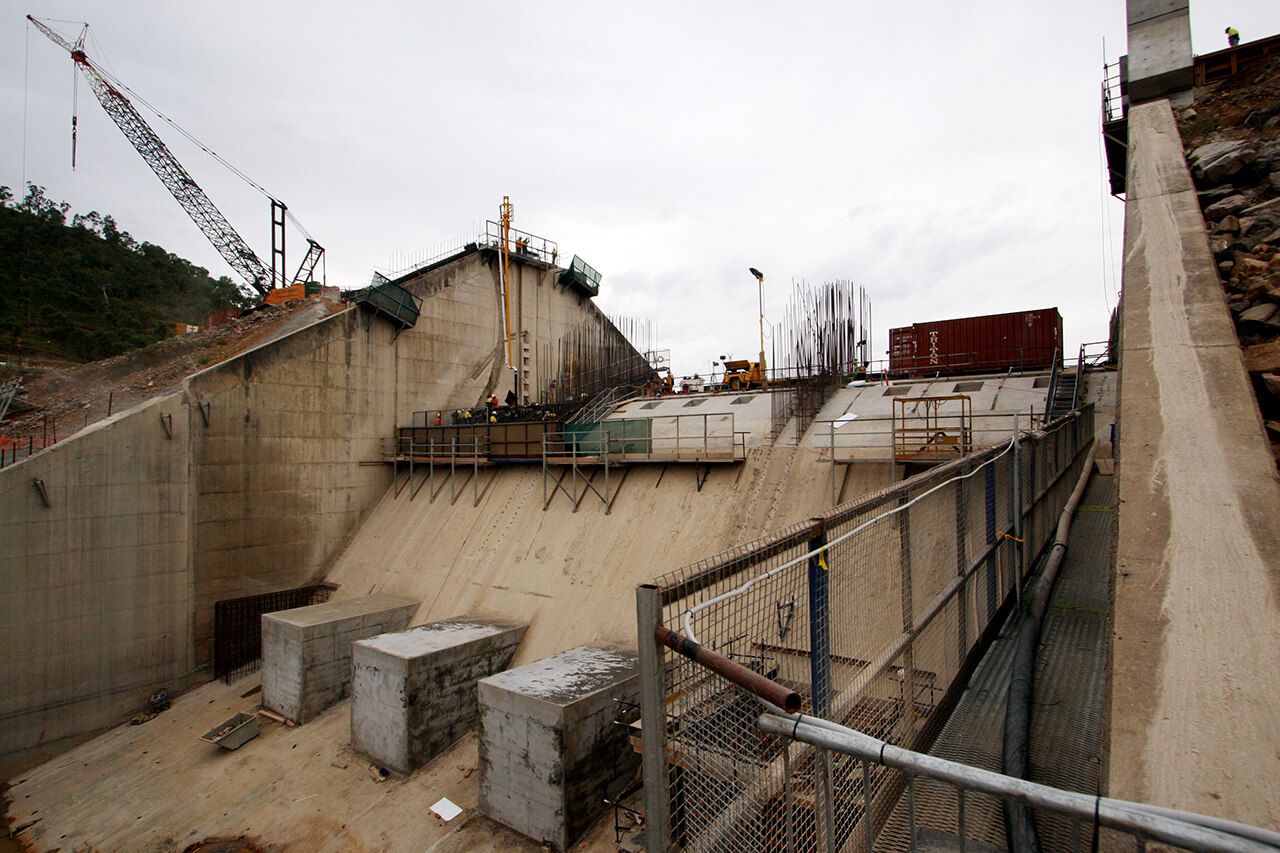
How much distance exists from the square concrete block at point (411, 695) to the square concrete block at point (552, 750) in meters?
1.97

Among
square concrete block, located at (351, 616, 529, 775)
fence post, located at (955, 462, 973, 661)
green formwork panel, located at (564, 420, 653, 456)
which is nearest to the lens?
fence post, located at (955, 462, 973, 661)

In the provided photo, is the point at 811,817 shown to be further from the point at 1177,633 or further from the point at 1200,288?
the point at 1200,288

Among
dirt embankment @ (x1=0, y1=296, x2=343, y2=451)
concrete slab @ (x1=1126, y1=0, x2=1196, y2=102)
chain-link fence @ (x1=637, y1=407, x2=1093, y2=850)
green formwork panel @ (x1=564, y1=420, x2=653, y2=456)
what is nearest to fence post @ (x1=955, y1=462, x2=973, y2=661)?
chain-link fence @ (x1=637, y1=407, x2=1093, y2=850)

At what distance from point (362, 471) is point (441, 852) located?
45.0 ft

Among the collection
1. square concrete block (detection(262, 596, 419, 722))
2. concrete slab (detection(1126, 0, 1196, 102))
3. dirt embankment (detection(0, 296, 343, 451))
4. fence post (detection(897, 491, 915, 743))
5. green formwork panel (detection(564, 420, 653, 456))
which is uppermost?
concrete slab (detection(1126, 0, 1196, 102))

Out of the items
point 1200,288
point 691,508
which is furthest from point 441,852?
point 1200,288

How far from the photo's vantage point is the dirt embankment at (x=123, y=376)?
1594 centimetres

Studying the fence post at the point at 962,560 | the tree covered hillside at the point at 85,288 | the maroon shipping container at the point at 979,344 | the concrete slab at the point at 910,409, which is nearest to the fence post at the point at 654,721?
the fence post at the point at 962,560

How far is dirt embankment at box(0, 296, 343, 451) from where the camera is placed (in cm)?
1594

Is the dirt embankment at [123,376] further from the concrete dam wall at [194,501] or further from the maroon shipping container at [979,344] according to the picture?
the maroon shipping container at [979,344]

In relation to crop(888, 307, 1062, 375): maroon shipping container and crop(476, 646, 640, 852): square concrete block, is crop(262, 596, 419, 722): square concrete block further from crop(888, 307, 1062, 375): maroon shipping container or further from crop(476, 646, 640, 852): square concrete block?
crop(888, 307, 1062, 375): maroon shipping container

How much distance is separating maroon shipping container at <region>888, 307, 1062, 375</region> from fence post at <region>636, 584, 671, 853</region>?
1886cm

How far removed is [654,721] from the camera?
246 cm

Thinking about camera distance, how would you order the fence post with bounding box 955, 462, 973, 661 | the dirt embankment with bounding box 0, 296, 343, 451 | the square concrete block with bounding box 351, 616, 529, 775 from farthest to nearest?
the dirt embankment with bounding box 0, 296, 343, 451 < the square concrete block with bounding box 351, 616, 529, 775 < the fence post with bounding box 955, 462, 973, 661
